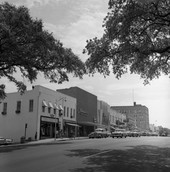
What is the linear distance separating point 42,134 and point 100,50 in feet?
100

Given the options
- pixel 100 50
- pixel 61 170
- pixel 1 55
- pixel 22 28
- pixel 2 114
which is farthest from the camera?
pixel 2 114

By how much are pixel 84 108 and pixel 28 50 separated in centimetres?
3829

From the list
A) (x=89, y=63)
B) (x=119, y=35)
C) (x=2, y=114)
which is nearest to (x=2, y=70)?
(x=89, y=63)

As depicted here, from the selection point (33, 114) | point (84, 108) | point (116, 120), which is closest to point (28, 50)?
point (33, 114)

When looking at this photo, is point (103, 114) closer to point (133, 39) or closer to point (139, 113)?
point (133, 39)

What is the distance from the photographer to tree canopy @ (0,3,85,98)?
24.8 metres

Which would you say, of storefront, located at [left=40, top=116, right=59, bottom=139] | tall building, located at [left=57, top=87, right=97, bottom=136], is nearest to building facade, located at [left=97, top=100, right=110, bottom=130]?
tall building, located at [left=57, top=87, right=97, bottom=136]

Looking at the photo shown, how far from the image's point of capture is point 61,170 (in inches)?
415

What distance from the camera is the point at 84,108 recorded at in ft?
209

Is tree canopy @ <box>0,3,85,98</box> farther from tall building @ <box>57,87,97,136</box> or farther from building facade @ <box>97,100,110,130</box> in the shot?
building facade @ <box>97,100,110,130</box>

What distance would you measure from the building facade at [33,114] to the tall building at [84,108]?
26.8 feet

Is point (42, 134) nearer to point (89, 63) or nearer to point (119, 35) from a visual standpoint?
point (89, 63)

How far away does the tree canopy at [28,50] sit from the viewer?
24.8 metres

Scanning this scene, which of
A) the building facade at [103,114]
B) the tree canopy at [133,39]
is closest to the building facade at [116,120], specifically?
the building facade at [103,114]
